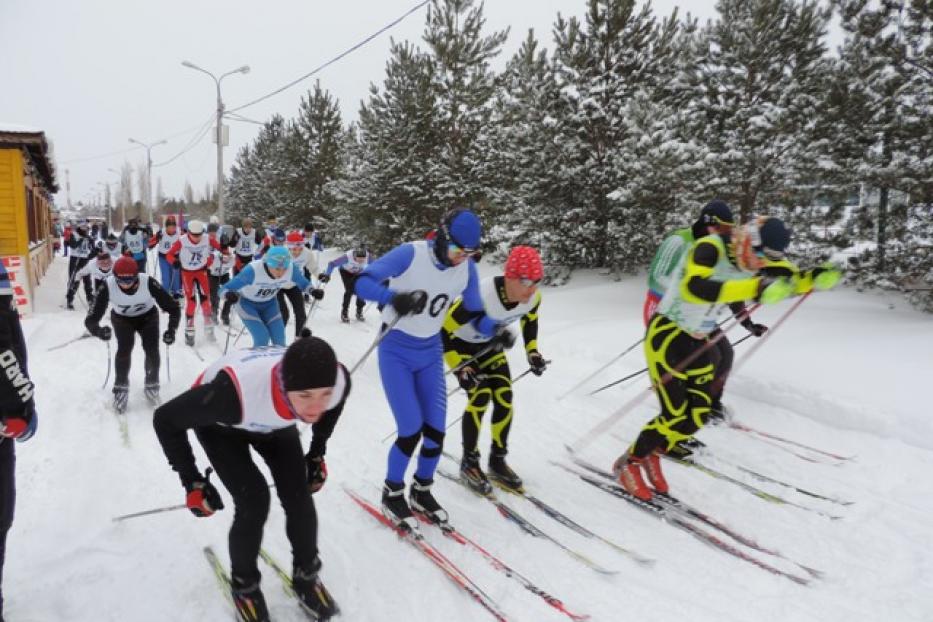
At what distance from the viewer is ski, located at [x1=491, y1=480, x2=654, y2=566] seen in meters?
3.43

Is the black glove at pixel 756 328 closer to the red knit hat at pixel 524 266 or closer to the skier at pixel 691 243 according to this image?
the skier at pixel 691 243

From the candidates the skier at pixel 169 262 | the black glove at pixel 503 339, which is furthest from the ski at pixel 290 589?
the skier at pixel 169 262

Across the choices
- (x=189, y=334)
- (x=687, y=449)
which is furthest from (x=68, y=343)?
(x=687, y=449)

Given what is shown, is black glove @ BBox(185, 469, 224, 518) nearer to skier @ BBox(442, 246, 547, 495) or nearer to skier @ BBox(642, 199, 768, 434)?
skier @ BBox(442, 246, 547, 495)

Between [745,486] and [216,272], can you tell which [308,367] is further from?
[216,272]

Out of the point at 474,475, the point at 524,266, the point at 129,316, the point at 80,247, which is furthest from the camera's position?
the point at 80,247

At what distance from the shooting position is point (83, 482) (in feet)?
14.1

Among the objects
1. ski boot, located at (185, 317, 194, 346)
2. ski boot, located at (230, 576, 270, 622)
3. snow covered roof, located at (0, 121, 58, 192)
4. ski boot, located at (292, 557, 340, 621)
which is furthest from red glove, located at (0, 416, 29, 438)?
snow covered roof, located at (0, 121, 58, 192)

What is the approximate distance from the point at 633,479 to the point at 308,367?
9.10 feet

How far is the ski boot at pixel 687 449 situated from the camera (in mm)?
4848

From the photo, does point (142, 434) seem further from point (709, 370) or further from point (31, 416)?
point (709, 370)

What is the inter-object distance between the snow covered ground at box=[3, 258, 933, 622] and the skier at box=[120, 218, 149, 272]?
6826 millimetres

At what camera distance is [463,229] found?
3.50 metres

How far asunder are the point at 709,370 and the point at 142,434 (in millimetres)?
4919
